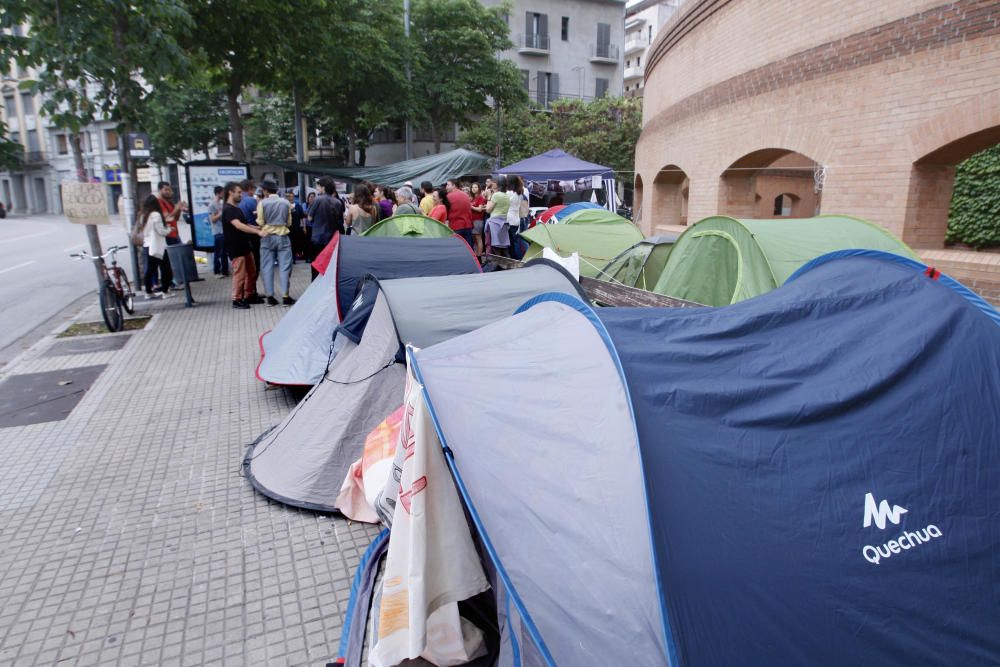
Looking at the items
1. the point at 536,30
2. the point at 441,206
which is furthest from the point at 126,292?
the point at 536,30

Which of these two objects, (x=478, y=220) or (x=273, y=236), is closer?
(x=273, y=236)

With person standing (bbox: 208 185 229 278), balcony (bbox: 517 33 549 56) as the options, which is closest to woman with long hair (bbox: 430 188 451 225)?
person standing (bbox: 208 185 229 278)

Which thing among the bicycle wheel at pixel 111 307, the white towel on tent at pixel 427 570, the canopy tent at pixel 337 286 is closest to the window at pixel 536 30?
the bicycle wheel at pixel 111 307

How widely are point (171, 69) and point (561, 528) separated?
9597 millimetres

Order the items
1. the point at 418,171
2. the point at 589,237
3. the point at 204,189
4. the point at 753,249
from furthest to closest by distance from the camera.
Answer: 1. the point at 418,171
2. the point at 204,189
3. the point at 589,237
4. the point at 753,249

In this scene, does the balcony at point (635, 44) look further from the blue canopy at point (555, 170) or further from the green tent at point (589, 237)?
the green tent at point (589, 237)

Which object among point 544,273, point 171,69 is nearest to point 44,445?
point 544,273

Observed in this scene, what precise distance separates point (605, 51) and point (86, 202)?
40632 mm

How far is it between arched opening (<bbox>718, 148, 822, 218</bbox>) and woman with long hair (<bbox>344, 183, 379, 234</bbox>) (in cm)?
574

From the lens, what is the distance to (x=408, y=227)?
8.21m

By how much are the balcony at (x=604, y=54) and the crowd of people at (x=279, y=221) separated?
3416cm

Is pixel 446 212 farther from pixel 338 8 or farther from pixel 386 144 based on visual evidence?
pixel 386 144

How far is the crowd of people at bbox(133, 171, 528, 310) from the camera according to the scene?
9.34m

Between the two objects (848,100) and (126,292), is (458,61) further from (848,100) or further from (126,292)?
(848,100)
